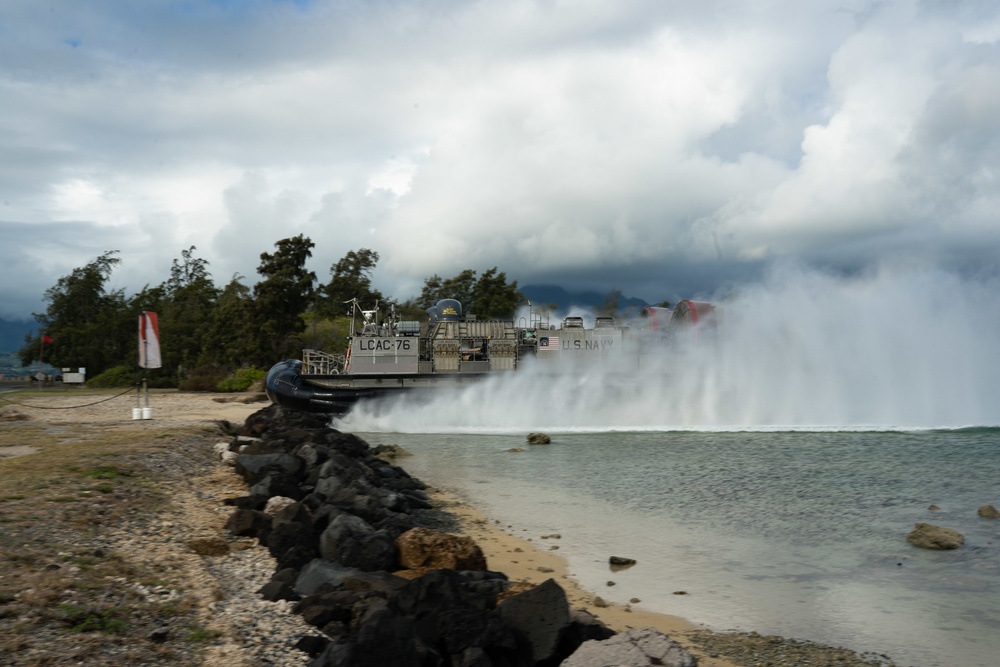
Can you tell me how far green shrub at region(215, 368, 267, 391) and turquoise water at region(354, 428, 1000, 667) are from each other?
65.8 feet

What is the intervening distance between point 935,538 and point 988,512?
115 inches

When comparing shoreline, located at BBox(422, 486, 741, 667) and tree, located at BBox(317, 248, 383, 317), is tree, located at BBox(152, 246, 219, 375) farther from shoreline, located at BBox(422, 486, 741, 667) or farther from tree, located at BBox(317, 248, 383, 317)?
shoreline, located at BBox(422, 486, 741, 667)

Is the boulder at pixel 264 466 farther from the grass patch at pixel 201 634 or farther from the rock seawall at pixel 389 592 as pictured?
the grass patch at pixel 201 634

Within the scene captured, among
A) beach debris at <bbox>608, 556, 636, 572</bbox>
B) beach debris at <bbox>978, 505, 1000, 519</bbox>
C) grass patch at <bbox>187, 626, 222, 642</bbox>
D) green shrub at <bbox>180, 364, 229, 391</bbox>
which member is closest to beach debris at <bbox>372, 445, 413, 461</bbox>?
beach debris at <bbox>608, 556, 636, 572</bbox>

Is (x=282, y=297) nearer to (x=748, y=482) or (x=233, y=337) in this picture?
(x=233, y=337)

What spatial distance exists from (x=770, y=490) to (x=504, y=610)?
34.3 ft

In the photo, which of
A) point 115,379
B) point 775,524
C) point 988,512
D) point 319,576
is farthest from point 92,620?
point 115,379

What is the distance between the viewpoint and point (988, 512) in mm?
11977

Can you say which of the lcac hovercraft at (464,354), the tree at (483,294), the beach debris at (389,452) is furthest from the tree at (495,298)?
the beach debris at (389,452)

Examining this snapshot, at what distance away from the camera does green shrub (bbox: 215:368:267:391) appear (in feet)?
127

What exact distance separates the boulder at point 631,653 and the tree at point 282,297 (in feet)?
128

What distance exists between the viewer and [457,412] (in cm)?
2633

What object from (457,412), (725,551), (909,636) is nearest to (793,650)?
(909,636)

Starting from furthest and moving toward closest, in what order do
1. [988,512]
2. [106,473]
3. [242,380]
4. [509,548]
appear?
[242,380], [988,512], [509,548], [106,473]
